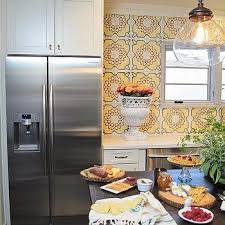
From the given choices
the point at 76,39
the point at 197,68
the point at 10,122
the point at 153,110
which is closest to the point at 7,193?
the point at 10,122

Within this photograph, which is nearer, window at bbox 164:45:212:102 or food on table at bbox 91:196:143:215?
food on table at bbox 91:196:143:215

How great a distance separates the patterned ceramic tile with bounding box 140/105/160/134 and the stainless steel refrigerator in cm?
98

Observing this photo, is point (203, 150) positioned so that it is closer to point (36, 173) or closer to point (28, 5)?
Result: point (36, 173)

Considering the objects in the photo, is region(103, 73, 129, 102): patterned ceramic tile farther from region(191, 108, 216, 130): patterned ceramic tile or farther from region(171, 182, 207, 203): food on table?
region(171, 182, 207, 203): food on table

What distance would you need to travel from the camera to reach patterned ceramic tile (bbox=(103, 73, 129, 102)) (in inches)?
140

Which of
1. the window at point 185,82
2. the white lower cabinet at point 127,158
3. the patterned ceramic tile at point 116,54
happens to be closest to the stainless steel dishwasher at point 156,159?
the white lower cabinet at point 127,158

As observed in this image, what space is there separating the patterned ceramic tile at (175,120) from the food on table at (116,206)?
231 cm

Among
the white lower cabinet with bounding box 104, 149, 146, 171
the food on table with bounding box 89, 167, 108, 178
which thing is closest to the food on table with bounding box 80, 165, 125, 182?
the food on table with bounding box 89, 167, 108, 178

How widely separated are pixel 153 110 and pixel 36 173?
5.26 feet

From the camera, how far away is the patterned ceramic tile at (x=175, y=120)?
371 centimetres

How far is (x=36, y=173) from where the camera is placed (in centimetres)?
281

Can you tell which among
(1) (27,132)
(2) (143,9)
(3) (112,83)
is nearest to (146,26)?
(2) (143,9)

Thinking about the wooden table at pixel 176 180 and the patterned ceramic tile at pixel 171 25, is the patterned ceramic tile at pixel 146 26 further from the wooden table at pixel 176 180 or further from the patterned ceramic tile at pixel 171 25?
the wooden table at pixel 176 180

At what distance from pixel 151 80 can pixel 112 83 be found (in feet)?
1.58
